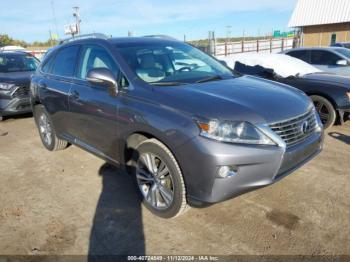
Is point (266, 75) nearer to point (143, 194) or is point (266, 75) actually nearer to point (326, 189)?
point (326, 189)

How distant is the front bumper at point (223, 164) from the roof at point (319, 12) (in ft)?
92.0

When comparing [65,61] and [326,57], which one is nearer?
[65,61]

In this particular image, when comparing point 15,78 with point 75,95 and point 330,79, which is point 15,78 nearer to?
point 75,95

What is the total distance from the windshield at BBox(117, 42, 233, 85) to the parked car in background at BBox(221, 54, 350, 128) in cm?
249

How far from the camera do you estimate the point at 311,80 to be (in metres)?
6.03

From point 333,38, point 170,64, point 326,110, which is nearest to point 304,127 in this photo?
point 170,64

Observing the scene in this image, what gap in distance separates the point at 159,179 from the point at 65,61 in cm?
247

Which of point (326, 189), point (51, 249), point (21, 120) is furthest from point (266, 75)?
point (21, 120)

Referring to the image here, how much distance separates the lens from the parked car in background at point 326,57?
27.1 feet

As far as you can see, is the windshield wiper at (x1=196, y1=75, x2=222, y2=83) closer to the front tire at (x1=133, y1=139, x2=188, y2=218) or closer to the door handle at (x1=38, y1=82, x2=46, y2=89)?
the front tire at (x1=133, y1=139, x2=188, y2=218)

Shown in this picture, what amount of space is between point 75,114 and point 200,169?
7.09 ft

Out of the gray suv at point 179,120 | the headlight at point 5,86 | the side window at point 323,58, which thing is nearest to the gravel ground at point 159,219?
the gray suv at point 179,120

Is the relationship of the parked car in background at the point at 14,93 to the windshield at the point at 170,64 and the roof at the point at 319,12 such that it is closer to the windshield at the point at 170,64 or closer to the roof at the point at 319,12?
the windshield at the point at 170,64

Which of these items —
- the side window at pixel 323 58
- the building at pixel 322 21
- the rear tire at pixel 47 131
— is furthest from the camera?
the building at pixel 322 21
